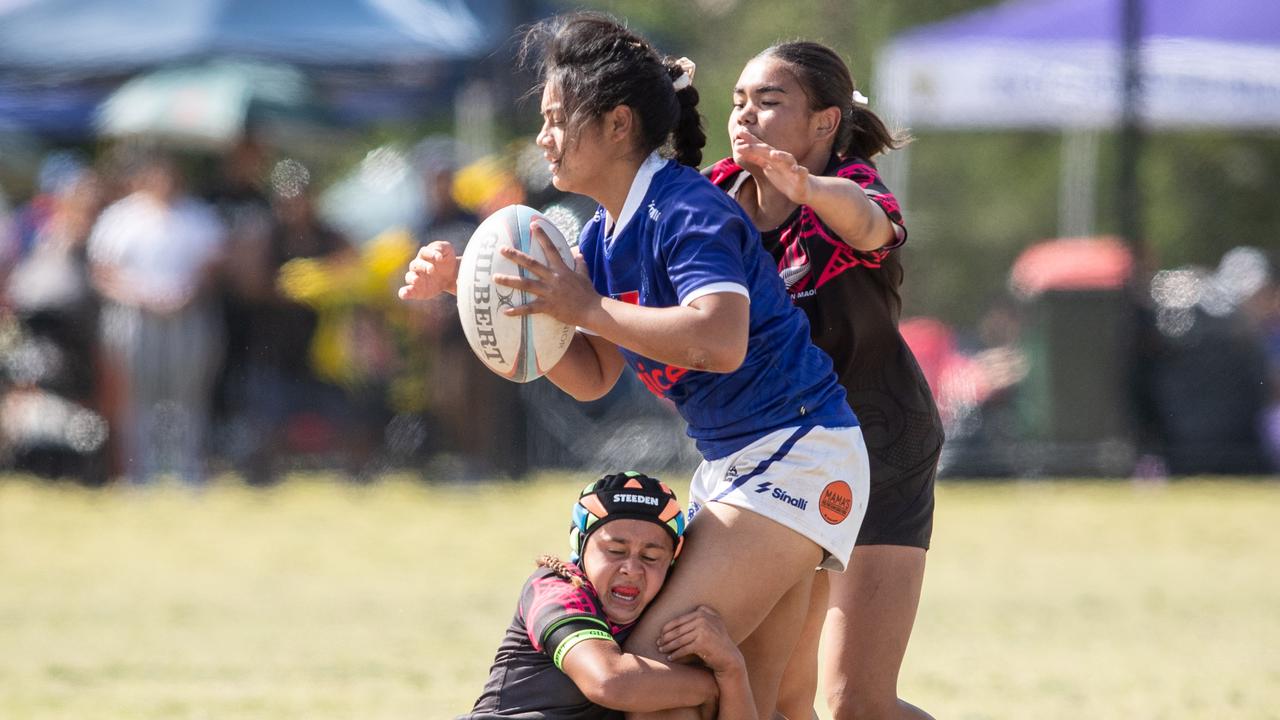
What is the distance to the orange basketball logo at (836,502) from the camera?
396 cm

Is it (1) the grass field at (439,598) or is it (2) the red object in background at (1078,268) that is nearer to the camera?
(1) the grass field at (439,598)

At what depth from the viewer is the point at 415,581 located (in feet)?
31.6

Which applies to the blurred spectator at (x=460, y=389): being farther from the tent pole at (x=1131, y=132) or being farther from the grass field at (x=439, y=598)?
the tent pole at (x=1131, y=132)

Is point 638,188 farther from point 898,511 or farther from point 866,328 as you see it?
point 898,511

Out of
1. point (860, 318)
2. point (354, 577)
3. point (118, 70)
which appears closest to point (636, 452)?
point (354, 577)

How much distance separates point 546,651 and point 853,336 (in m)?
1.21

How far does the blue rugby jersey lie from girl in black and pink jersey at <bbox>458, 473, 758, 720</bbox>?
23 cm

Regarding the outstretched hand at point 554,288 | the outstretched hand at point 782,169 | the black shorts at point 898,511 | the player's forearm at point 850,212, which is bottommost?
the black shorts at point 898,511

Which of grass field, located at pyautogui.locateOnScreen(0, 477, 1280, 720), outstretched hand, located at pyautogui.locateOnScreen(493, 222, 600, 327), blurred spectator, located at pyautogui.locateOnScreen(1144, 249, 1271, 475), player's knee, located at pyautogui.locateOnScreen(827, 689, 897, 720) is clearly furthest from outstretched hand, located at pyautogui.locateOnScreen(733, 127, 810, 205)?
blurred spectator, located at pyautogui.locateOnScreen(1144, 249, 1271, 475)

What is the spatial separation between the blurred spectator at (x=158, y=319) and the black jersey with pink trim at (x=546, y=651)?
941 centimetres

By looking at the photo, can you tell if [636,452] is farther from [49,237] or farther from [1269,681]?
[1269,681]

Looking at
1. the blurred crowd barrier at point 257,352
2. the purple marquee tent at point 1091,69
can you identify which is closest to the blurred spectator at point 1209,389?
the purple marquee tent at point 1091,69

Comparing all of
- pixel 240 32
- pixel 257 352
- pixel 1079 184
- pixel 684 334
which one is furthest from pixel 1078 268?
pixel 684 334

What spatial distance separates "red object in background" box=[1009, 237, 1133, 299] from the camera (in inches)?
556
